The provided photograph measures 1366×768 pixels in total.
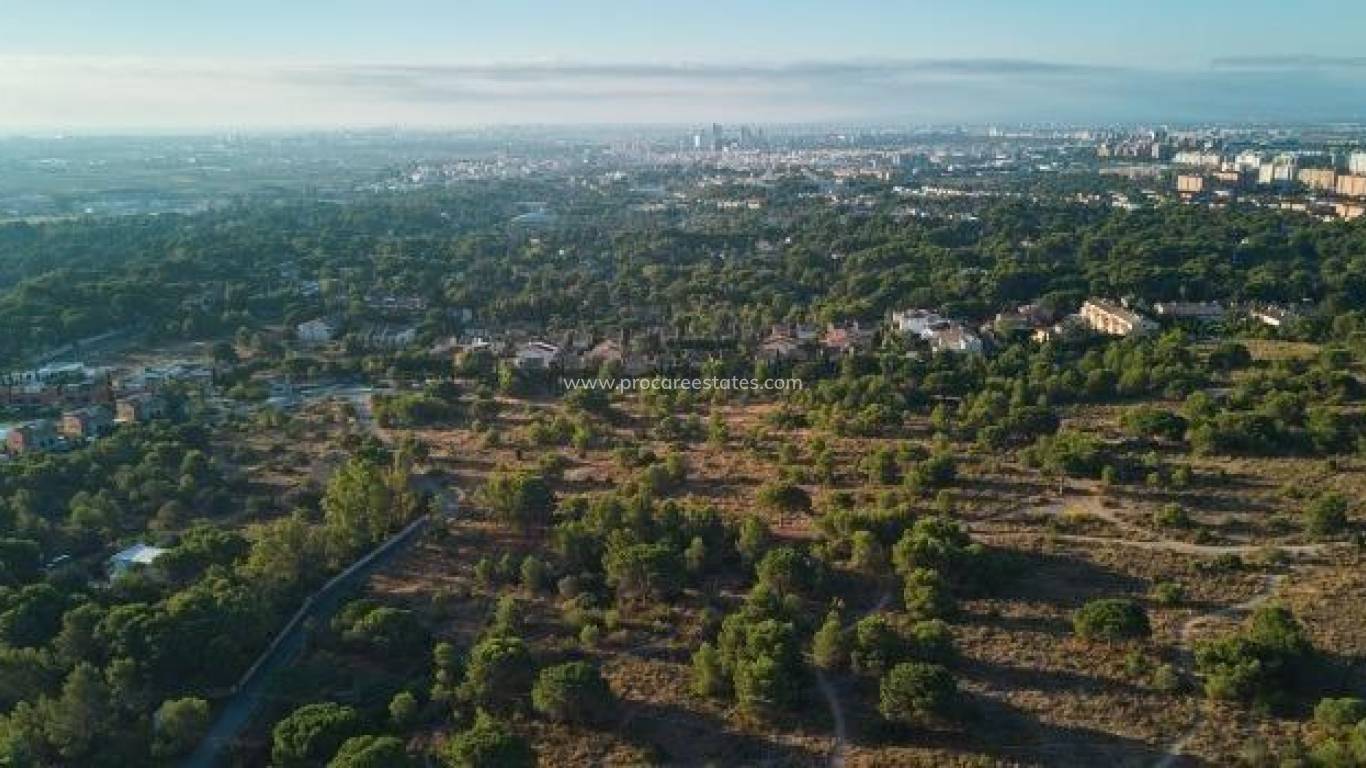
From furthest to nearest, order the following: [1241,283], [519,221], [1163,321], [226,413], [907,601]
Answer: [519,221] → [1241,283] → [1163,321] → [226,413] → [907,601]

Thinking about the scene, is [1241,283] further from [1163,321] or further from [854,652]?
[854,652]

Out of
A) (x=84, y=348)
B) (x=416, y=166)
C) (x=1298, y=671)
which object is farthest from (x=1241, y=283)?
(x=416, y=166)

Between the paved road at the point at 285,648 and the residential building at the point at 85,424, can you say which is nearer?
the paved road at the point at 285,648

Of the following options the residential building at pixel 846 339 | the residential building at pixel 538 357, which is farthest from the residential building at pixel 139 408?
the residential building at pixel 846 339

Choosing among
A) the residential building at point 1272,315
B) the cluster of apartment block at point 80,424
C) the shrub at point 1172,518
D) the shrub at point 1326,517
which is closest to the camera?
the shrub at point 1326,517

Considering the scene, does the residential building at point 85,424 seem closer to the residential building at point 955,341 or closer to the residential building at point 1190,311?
the residential building at point 955,341

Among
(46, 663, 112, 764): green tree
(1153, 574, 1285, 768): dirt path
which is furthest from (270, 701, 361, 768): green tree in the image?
(1153, 574, 1285, 768): dirt path
